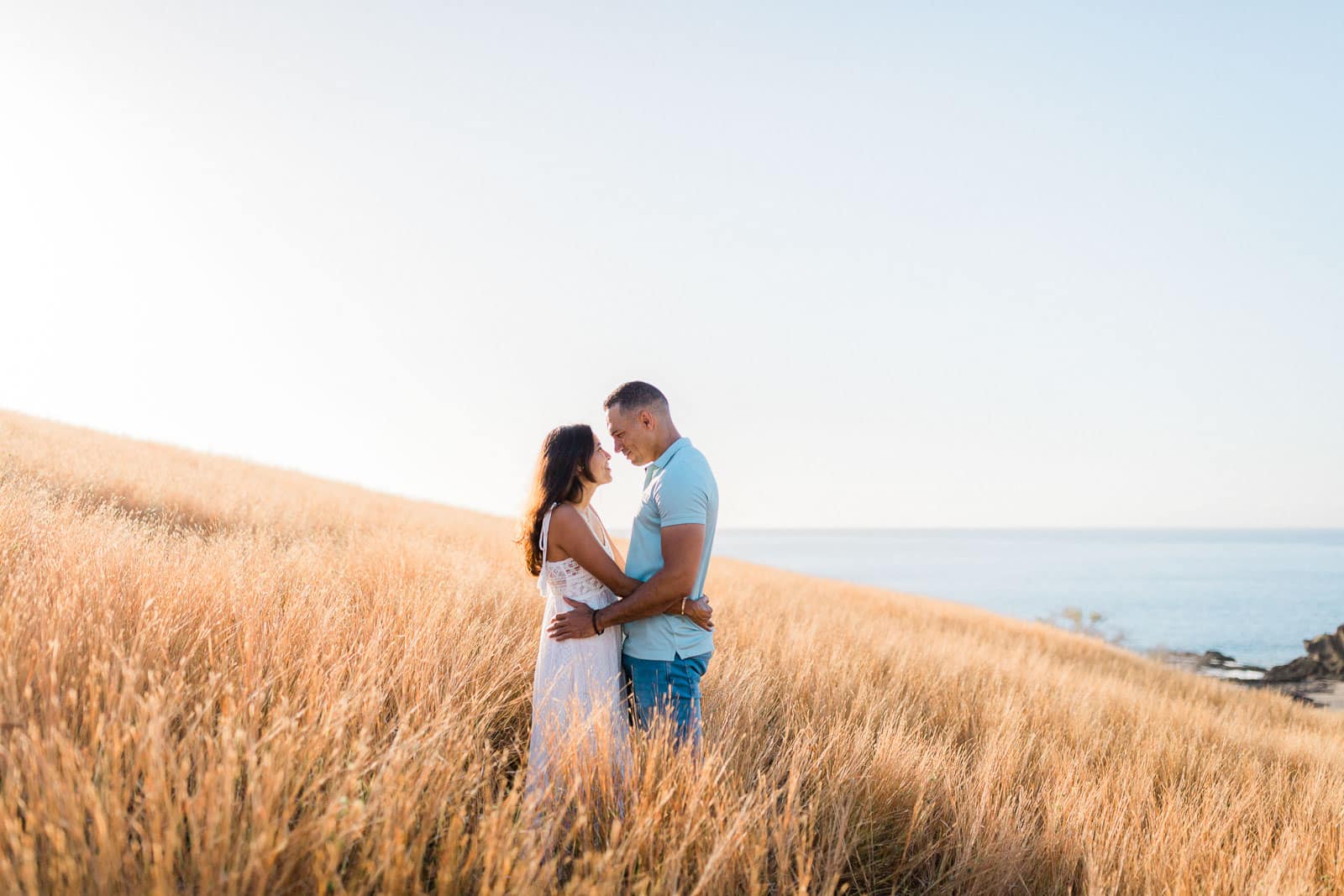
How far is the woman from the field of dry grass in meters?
0.38

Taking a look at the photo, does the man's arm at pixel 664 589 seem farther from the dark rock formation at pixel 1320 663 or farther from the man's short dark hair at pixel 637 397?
the dark rock formation at pixel 1320 663

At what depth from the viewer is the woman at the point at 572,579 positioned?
140 inches

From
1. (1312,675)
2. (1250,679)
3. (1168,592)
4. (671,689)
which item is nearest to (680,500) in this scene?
(671,689)

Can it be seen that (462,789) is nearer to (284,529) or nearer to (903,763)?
(903,763)

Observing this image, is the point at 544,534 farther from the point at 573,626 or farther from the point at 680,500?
the point at 680,500

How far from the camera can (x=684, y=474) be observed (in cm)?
360

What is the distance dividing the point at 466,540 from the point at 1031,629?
1276 cm

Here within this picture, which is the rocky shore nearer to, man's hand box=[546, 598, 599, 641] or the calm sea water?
the calm sea water

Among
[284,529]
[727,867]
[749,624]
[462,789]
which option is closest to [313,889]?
[462,789]

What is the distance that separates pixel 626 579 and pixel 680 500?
0.52 metres

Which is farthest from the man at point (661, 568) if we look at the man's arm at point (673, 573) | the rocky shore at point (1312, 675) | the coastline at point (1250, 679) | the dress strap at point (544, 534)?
the rocky shore at point (1312, 675)

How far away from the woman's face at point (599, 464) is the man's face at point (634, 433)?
10 centimetres

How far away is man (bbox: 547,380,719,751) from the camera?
3.54 metres

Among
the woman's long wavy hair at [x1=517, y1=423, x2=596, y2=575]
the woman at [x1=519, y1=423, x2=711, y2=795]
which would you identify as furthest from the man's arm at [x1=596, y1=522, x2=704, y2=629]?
the woman's long wavy hair at [x1=517, y1=423, x2=596, y2=575]
